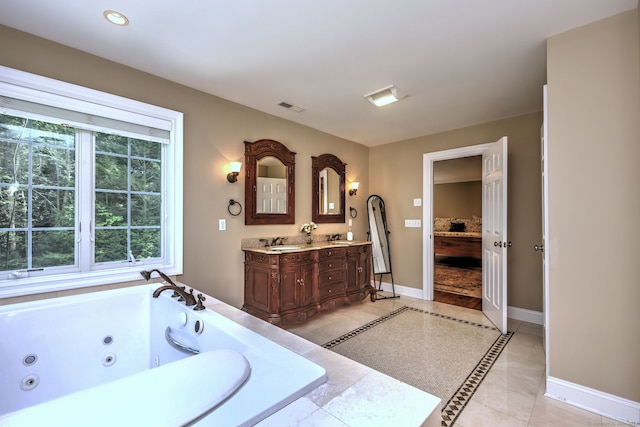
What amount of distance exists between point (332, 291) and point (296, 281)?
0.62 m

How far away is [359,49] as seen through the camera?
2051 mm

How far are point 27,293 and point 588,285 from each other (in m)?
3.58

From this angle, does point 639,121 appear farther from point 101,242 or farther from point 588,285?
point 101,242

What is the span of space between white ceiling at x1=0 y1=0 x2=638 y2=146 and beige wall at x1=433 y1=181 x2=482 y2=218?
4260 mm

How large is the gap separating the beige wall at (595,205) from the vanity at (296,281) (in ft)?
6.53

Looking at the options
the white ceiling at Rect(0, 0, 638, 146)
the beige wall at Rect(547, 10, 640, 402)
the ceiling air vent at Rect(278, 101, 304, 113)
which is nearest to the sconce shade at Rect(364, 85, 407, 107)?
the white ceiling at Rect(0, 0, 638, 146)

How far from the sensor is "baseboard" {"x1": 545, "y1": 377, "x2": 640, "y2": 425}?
5.38 feet

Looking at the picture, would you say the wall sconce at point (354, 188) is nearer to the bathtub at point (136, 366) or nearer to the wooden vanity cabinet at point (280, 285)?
the wooden vanity cabinet at point (280, 285)

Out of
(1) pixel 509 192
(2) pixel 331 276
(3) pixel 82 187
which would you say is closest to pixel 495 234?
(1) pixel 509 192

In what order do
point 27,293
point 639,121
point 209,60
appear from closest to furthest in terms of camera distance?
1. point 639,121
2. point 27,293
3. point 209,60

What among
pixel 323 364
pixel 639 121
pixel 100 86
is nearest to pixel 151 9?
pixel 100 86

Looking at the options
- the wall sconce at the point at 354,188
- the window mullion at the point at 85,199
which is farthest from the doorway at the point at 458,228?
the window mullion at the point at 85,199

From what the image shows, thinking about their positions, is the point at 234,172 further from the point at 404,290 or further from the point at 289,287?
the point at 404,290

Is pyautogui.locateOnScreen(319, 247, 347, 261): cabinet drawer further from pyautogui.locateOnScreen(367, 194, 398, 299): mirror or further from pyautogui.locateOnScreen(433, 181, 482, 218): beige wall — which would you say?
pyautogui.locateOnScreen(433, 181, 482, 218): beige wall
